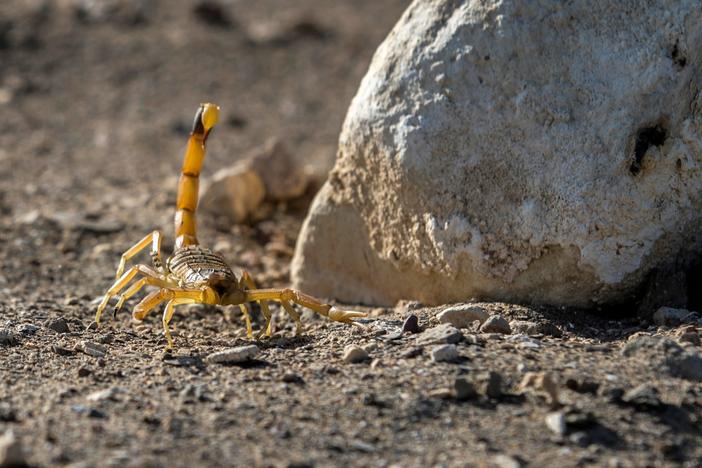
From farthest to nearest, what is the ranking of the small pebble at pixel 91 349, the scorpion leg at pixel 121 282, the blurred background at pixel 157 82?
the blurred background at pixel 157 82 < the scorpion leg at pixel 121 282 < the small pebble at pixel 91 349

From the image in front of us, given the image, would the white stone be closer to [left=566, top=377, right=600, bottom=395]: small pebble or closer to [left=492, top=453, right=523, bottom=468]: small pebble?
[left=566, top=377, right=600, bottom=395]: small pebble

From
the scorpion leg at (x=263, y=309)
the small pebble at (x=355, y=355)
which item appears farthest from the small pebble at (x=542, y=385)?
the scorpion leg at (x=263, y=309)

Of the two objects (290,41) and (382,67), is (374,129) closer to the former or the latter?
(382,67)

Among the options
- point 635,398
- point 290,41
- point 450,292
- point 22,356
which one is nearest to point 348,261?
point 450,292

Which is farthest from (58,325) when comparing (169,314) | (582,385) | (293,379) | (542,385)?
(582,385)

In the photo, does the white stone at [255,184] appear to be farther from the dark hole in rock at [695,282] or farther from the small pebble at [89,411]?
the small pebble at [89,411]

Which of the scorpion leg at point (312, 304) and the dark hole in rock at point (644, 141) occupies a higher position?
the dark hole in rock at point (644, 141)
